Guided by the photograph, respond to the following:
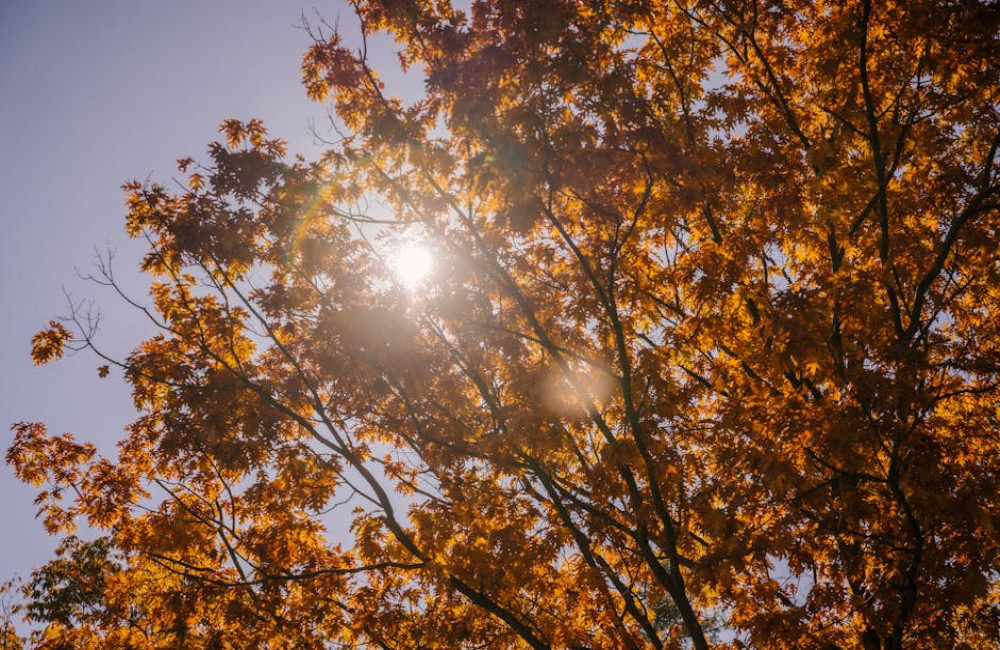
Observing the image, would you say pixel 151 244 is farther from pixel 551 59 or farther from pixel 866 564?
pixel 866 564

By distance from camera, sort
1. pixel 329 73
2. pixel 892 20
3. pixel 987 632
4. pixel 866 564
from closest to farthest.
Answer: pixel 987 632, pixel 866 564, pixel 892 20, pixel 329 73

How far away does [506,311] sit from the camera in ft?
29.9

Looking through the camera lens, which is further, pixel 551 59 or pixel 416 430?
pixel 416 430

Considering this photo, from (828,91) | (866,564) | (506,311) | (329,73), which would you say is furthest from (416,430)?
(828,91)

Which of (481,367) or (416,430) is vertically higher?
(481,367)

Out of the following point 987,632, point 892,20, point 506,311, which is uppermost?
point 892,20

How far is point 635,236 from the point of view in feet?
27.2

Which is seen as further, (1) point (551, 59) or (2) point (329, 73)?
(2) point (329, 73)

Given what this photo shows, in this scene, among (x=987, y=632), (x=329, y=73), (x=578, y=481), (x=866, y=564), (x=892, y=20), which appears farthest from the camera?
(x=578, y=481)

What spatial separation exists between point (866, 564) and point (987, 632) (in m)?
1.21

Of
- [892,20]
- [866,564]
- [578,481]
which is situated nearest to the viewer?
[866,564]

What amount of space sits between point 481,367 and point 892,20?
6775mm

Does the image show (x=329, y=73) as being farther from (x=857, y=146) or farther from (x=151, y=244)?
(x=857, y=146)

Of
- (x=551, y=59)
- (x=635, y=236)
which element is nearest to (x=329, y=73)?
(x=551, y=59)
